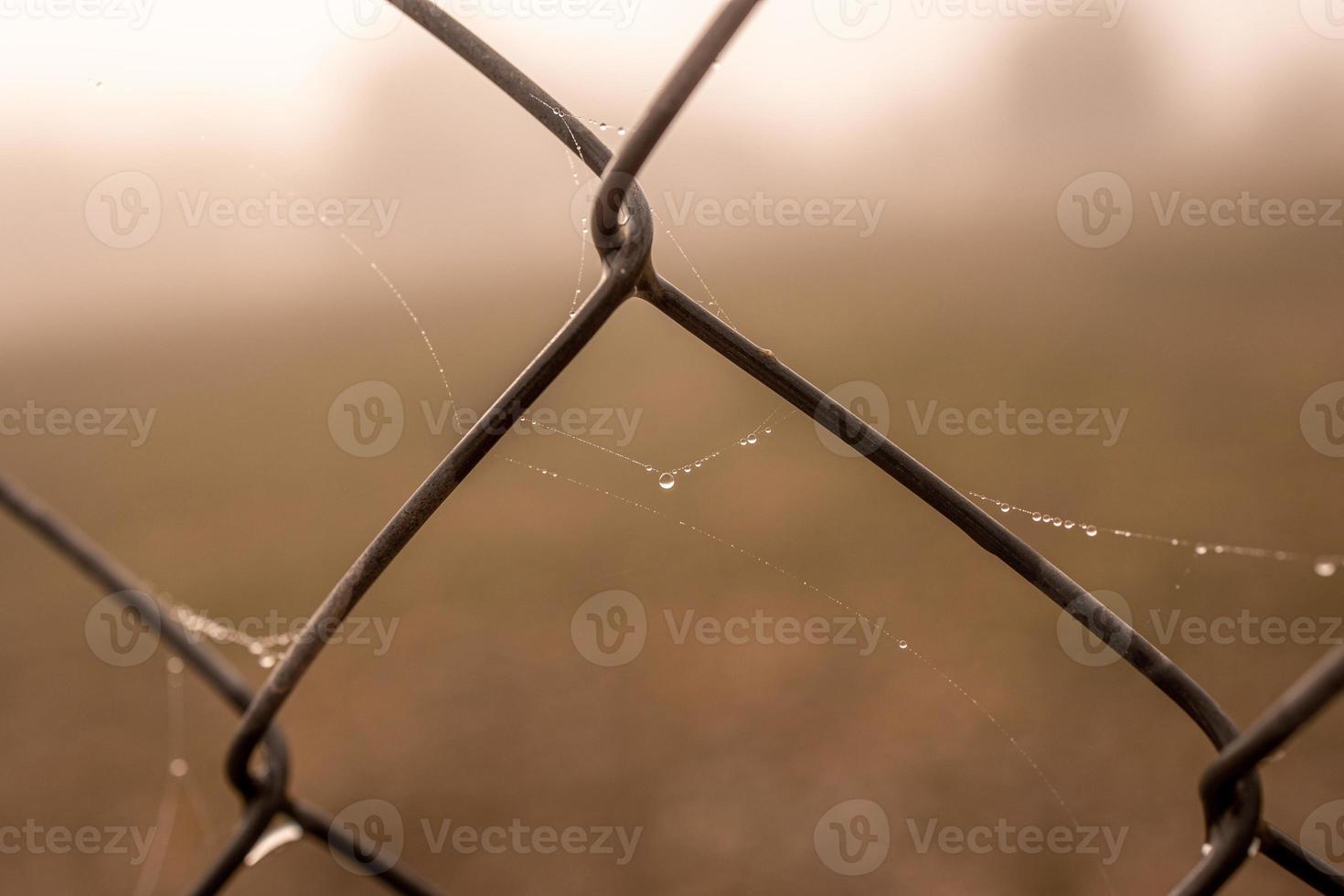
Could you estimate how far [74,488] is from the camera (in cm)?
601

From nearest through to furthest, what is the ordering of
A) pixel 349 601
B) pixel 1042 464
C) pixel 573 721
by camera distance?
pixel 349 601 → pixel 573 721 → pixel 1042 464

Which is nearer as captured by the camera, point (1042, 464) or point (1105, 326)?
point (1042, 464)

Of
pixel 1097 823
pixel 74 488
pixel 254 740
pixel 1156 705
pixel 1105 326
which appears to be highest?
pixel 1105 326

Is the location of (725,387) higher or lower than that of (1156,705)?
higher

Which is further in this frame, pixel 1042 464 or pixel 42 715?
pixel 1042 464

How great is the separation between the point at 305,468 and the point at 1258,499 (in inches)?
237

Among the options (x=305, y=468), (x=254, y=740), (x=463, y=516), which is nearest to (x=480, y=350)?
(x=305, y=468)

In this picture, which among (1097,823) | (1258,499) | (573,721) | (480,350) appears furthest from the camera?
(480,350)

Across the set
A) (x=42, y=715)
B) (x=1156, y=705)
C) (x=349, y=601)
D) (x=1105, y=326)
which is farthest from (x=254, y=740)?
(x=1105, y=326)

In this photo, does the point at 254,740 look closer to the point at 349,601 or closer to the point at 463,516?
the point at 349,601

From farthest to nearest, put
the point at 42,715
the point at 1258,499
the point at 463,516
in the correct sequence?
the point at 463,516, the point at 1258,499, the point at 42,715

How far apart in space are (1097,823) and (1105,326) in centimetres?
653

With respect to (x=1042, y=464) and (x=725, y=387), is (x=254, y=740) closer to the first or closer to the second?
(x=1042, y=464)

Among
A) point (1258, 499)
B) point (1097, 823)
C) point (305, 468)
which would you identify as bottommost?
point (305, 468)
